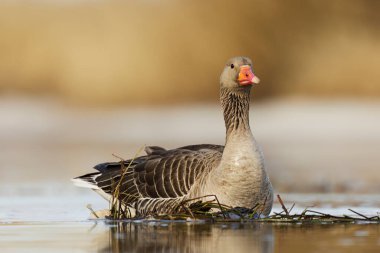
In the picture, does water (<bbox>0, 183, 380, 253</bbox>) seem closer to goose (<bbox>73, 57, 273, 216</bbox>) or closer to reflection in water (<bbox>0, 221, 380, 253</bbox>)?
reflection in water (<bbox>0, 221, 380, 253</bbox>)

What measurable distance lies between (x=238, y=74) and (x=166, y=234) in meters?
2.46

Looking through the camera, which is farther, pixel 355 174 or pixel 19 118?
pixel 19 118

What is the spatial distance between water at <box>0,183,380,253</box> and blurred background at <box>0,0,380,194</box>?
10.5 meters

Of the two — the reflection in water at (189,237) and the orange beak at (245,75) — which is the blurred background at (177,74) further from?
the reflection in water at (189,237)

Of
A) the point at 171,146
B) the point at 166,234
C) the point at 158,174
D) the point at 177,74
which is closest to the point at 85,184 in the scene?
the point at 158,174

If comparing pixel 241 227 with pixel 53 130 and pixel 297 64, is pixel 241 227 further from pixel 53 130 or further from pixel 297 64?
pixel 297 64

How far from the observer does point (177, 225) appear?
10.6m

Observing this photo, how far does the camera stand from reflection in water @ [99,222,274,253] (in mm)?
8695

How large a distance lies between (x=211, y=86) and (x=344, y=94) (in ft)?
20.0

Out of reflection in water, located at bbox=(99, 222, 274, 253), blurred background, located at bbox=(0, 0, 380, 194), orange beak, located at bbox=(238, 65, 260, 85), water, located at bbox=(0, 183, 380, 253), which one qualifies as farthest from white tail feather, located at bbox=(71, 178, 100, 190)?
blurred background, located at bbox=(0, 0, 380, 194)

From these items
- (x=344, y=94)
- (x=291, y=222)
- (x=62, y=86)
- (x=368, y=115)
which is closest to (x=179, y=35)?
(x=62, y=86)

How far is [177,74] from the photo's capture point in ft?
162

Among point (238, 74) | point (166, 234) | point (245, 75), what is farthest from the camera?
point (238, 74)

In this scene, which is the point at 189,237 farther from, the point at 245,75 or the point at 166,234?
the point at 245,75
